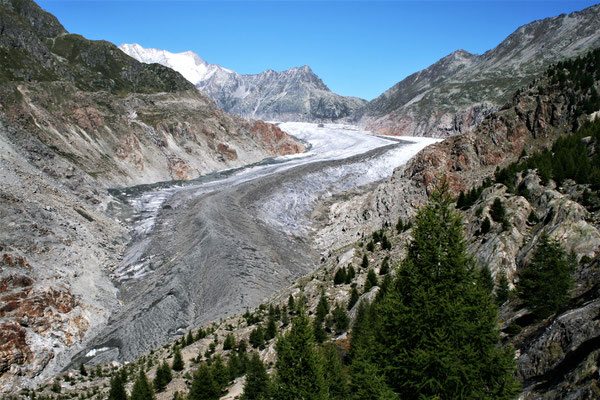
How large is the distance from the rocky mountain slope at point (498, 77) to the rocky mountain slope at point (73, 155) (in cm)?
5759

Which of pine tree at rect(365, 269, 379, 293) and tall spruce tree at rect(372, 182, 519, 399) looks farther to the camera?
pine tree at rect(365, 269, 379, 293)

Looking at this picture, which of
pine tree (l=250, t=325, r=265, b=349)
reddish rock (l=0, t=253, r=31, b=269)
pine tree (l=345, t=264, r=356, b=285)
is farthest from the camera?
reddish rock (l=0, t=253, r=31, b=269)

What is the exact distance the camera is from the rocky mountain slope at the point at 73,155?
103ft

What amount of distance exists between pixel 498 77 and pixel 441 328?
168 m

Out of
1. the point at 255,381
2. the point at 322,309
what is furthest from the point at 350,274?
the point at 255,381

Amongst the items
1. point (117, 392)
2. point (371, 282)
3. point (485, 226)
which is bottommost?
point (117, 392)

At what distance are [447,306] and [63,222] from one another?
4443 centimetres

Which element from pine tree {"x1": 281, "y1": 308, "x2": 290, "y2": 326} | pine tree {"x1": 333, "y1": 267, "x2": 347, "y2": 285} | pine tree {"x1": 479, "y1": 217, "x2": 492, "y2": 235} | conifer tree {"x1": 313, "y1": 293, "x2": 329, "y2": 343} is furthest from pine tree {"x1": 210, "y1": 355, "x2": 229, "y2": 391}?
pine tree {"x1": 479, "y1": 217, "x2": 492, "y2": 235}

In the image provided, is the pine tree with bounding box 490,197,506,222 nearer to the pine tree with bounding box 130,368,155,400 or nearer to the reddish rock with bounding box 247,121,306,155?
the pine tree with bounding box 130,368,155,400

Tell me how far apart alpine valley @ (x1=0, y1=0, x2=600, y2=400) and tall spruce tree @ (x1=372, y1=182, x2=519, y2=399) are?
5 centimetres

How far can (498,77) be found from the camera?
15288 centimetres

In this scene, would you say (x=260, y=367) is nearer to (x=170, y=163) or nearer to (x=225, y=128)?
(x=170, y=163)

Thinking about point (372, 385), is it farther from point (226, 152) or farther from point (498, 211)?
point (226, 152)

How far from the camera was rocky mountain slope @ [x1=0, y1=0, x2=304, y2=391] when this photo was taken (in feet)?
103
